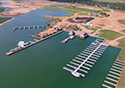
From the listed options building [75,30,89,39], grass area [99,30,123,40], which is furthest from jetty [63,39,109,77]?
grass area [99,30,123,40]

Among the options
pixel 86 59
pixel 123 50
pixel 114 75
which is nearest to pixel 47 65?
pixel 86 59

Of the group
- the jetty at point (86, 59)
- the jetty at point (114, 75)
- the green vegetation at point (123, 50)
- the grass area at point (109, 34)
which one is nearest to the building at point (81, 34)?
the jetty at point (86, 59)

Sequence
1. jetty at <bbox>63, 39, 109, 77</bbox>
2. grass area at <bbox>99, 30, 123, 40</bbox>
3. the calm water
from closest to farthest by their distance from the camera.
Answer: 1. the calm water
2. jetty at <bbox>63, 39, 109, 77</bbox>
3. grass area at <bbox>99, 30, 123, 40</bbox>

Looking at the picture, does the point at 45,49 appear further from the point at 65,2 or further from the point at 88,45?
the point at 65,2

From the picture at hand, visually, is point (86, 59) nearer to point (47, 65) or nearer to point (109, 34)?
point (47, 65)

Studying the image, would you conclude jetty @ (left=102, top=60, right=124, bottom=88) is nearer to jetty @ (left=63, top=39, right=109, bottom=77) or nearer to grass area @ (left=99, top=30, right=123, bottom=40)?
jetty @ (left=63, top=39, right=109, bottom=77)

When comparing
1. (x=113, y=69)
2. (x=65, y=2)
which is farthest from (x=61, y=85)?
(x=65, y=2)

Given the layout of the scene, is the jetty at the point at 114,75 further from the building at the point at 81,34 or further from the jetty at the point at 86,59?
the building at the point at 81,34
